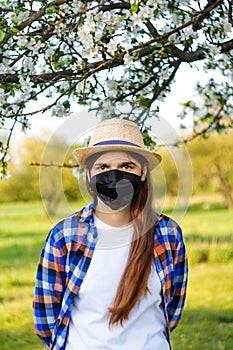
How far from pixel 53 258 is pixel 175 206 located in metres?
0.58

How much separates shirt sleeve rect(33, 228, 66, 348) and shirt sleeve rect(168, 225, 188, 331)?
1.29ft

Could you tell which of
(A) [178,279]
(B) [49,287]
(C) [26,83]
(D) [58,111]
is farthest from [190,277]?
(B) [49,287]

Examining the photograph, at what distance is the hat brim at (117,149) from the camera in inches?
84.9

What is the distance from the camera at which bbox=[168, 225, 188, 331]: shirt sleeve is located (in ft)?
7.48

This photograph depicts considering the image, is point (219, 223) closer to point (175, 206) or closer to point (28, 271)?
point (28, 271)

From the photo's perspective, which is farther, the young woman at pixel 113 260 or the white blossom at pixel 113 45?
the white blossom at pixel 113 45

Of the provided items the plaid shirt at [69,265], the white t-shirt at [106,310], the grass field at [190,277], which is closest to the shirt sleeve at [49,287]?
the plaid shirt at [69,265]

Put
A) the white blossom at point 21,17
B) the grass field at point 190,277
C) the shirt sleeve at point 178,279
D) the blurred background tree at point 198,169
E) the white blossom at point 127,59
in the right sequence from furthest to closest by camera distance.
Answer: the blurred background tree at point 198,169, the grass field at point 190,277, the white blossom at point 21,17, the white blossom at point 127,59, the shirt sleeve at point 178,279

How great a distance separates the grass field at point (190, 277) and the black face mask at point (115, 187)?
12.2 ft

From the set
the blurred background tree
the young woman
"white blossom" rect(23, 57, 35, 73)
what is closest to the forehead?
the young woman

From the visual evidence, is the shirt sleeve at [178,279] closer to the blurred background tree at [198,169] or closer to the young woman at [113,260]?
the young woman at [113,260]

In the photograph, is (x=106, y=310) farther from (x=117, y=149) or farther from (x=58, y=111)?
(x=58, y=111)

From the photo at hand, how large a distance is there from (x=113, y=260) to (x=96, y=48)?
103 cm

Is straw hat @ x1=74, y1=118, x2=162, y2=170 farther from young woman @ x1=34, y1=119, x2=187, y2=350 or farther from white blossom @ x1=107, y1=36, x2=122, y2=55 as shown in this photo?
white blossom @ x1=107, y1=36, x2=122, y2=55
